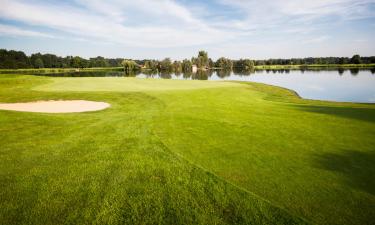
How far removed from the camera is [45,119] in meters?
12.2

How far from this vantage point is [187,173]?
6.38 m

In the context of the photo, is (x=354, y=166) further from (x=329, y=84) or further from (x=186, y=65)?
(x=186, y=65)

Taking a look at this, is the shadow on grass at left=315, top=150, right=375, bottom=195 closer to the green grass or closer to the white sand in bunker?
the green grass

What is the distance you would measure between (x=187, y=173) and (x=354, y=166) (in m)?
4.59

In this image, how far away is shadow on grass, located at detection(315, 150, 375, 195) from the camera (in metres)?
5.76

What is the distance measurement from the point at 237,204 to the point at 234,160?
2152 mm

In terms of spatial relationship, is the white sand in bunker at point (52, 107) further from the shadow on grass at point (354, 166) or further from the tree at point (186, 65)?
the tree at point (186, 65)

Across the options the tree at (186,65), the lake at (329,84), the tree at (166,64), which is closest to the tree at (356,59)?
the lake at (329,84)

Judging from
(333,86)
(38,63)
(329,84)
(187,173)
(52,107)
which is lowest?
(187,173)

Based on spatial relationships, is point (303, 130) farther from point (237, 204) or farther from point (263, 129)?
point (237, 204)

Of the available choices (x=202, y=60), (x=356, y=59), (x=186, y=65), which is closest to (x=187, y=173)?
(x=186, y=65)

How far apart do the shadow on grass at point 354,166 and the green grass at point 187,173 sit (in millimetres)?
26

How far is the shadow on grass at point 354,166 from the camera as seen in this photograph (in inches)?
227

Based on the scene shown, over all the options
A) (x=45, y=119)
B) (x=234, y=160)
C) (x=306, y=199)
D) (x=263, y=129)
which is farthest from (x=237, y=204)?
(x=45, y=119)
